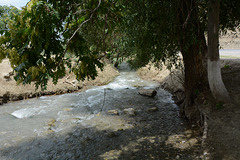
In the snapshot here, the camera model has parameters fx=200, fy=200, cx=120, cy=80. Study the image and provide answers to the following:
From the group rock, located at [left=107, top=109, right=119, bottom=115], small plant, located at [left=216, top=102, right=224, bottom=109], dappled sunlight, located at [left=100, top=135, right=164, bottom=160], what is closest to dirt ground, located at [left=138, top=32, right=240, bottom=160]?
small plant, located at [left=216, top=102, right=224, bottom=109]

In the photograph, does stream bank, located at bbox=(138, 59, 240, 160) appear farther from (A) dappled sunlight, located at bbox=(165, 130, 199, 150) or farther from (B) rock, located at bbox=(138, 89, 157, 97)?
(B) rock, located at bbox=(138, 89, 157, 97)

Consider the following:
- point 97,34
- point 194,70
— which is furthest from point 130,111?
point 97,34

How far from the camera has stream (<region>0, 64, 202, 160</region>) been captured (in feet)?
22.3

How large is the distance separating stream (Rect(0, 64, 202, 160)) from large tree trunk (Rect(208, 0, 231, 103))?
1710 mm

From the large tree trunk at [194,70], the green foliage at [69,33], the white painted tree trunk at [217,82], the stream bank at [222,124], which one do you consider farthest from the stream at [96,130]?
the green foliage at [69,33]

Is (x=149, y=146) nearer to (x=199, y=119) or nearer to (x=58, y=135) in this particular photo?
(x=199, y=119)

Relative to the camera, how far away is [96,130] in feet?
28.8

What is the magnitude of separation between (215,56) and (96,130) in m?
5.62

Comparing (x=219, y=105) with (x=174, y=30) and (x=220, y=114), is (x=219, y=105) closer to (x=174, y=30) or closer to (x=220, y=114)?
(x=220, y=114)

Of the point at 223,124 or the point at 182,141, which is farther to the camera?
the point at 182,141

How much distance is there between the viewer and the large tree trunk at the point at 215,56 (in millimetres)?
6504

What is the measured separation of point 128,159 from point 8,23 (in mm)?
4973

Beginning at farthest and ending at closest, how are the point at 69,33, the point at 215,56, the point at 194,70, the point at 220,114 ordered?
the point at 194,70, the point at 220,114, the point at 215,56, the point at 69,33

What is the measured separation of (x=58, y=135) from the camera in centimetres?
839
